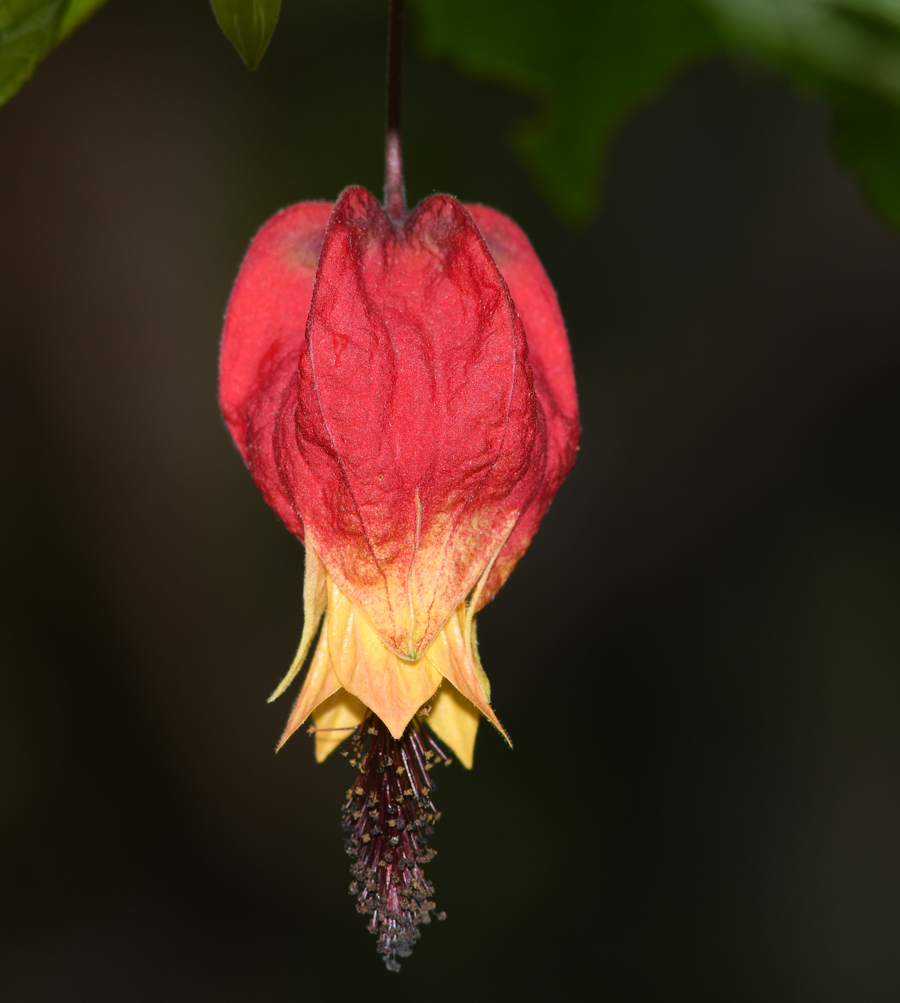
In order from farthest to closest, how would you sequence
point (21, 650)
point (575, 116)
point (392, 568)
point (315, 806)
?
point (315, 806)
point (21, 650)
point (575, 116)
point (392, 568)

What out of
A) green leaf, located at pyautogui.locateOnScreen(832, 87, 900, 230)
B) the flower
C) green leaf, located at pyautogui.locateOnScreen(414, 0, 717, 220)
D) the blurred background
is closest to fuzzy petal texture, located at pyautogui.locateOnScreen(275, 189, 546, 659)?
the flower

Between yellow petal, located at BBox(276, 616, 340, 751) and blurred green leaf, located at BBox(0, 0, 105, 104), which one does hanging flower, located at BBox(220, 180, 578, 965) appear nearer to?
yellow petal, located at BBox(276, 616, 340, 751)

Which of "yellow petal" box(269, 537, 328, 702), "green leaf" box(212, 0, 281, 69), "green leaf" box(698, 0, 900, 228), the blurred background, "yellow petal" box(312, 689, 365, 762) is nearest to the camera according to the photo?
"green leaf" box(212, 0, 281, 69)

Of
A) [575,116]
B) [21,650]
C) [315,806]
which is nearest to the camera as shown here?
[575,116]

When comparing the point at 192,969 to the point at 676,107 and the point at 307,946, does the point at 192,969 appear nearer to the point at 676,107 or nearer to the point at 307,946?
the point at 307,946

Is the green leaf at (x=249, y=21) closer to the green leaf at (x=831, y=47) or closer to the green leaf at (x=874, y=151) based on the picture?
the green leaf at (x=831, y=47)

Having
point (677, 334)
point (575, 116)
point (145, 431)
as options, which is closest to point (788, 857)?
point (677, 334)

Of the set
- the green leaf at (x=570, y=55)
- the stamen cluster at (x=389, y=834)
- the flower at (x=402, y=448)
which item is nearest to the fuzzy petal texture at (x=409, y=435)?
the flower at (x=402, y=448)
